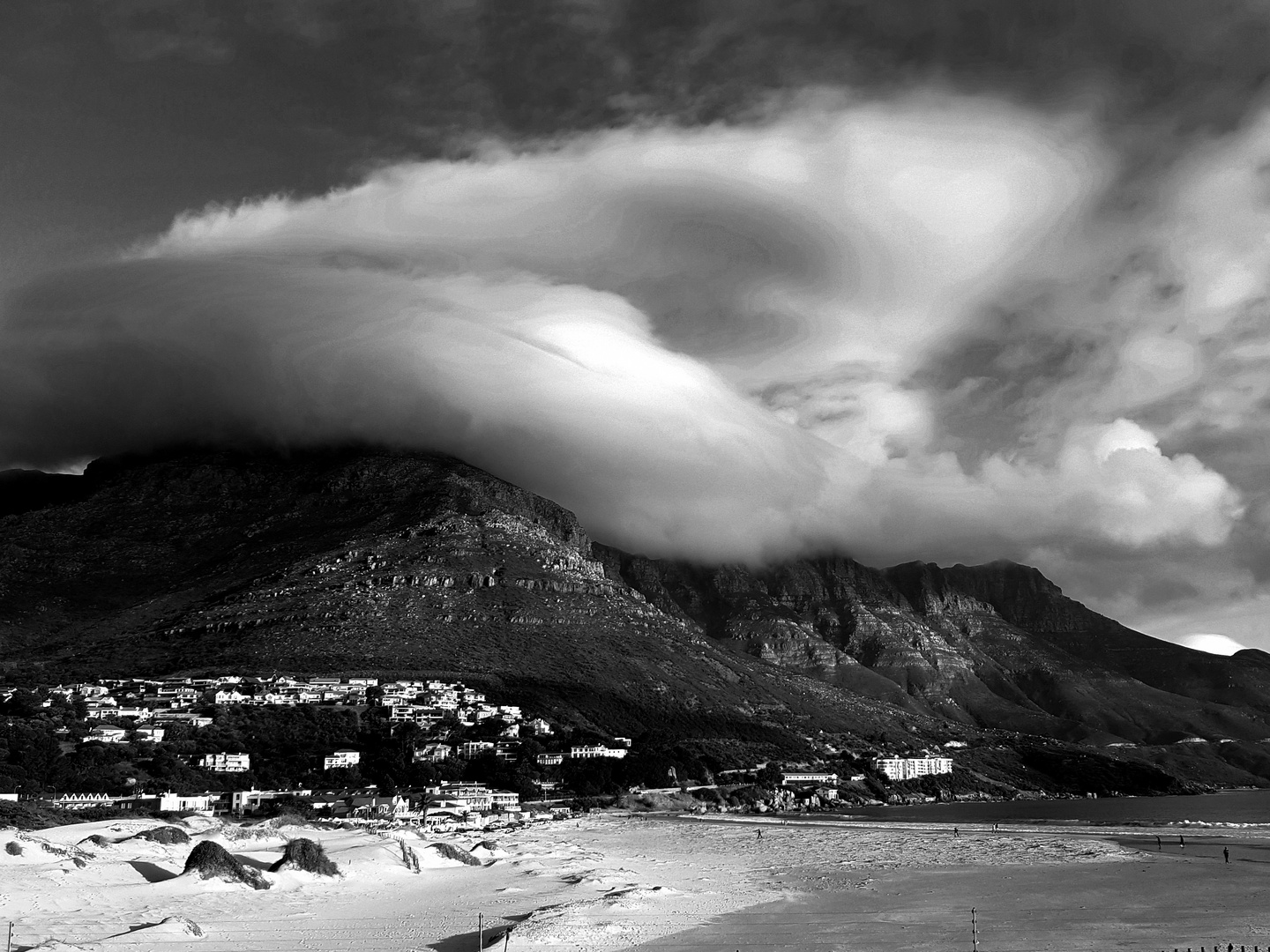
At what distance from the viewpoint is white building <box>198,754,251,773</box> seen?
127 meters

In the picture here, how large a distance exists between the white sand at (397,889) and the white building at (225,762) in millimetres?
43431

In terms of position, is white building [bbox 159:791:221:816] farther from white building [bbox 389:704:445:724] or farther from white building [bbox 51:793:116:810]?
white building [bbox 389:704:445:724]

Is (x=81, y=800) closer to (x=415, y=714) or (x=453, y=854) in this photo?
(x=453, y=854)

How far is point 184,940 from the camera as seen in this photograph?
151ft

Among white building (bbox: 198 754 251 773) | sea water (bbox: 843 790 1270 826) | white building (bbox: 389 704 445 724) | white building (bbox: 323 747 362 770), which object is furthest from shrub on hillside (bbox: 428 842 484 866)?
white building (bbox: 389 704 445 724)

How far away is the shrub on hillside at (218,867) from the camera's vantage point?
192ft

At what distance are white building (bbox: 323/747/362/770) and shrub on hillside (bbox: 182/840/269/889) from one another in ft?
257

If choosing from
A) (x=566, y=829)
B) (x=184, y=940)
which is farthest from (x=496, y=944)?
(x=566, y=829)

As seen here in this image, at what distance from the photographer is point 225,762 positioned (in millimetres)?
128375

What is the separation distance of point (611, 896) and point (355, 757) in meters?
90.8

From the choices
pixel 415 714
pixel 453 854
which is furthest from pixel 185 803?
pixel 415 714

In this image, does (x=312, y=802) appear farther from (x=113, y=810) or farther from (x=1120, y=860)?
(x=1120, y=860)

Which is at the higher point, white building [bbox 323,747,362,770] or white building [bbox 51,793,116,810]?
white building [bbox 323,747,362,770]

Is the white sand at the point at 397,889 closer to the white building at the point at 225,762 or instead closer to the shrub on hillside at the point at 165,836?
the shrub on hillside at the point at 165,836
